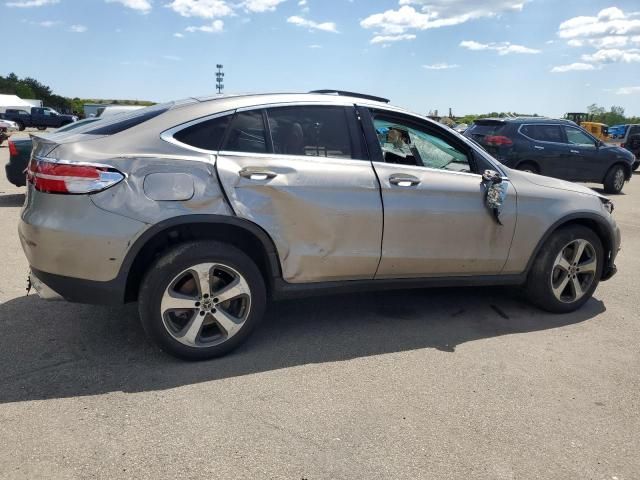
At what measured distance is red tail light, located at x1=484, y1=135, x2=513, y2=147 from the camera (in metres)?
11.7

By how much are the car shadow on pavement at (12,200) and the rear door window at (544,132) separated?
32.2 feet

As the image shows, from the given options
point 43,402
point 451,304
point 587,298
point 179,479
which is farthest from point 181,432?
point 587,298

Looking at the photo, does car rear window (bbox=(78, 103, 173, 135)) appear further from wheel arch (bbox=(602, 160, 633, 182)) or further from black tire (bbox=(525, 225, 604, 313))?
wheel arch (bbox=(602, 160, 633, 182))

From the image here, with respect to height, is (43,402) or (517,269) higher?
(517,269)

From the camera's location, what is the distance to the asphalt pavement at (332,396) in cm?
262

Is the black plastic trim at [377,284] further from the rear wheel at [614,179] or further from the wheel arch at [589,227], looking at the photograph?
the rear wheel at [614,179]

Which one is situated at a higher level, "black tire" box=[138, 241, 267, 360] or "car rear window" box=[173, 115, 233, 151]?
"car rear window" box=[173, 115, 233, 151]

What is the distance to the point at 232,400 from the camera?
10.3 ft

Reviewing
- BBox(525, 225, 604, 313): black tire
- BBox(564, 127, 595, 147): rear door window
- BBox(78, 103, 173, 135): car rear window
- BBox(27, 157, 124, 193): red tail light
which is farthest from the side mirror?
BBox(564, 127, 595, 147): rear door window

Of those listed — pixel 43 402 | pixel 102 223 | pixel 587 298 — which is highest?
pixel 102 223

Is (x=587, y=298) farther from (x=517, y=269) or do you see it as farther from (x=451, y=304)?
(x=451, y=304)

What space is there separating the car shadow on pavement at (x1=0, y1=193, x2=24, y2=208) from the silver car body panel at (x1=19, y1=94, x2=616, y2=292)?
5.64 meters

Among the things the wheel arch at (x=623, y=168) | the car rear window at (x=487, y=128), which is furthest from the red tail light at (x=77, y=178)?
the wheel arch at (x=623, y=168)

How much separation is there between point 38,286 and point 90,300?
433 millimetres
